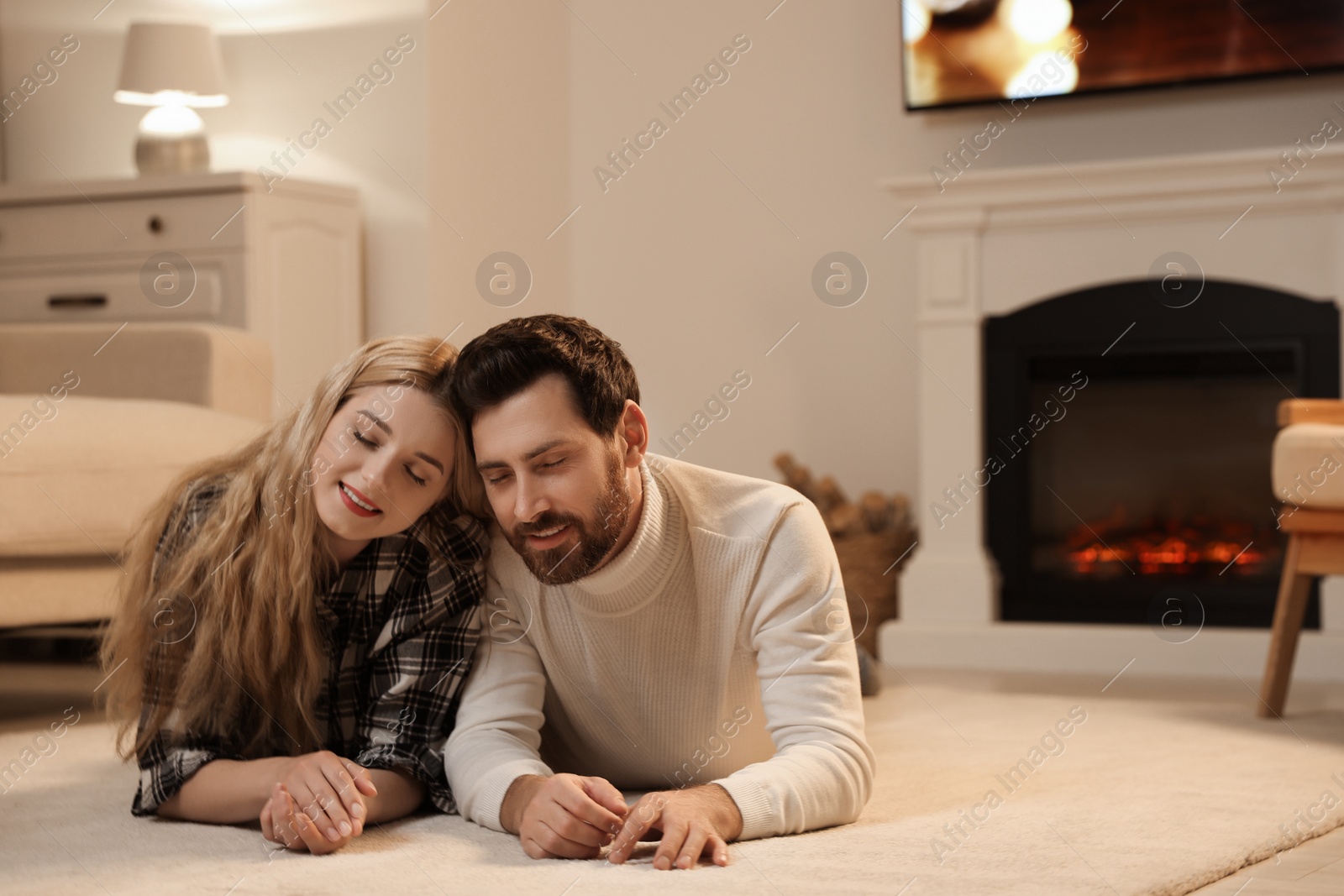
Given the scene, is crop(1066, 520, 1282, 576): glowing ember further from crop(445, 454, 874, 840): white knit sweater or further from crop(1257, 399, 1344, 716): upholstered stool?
crop(445, 454, 874, 840): white knit sweater

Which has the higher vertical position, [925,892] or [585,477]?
[585,477]

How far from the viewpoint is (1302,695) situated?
2.71m

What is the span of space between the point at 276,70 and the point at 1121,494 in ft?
8.22

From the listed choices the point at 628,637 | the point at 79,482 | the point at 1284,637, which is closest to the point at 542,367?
the point at 628,637

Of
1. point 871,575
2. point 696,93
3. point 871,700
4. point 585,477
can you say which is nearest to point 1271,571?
point 871,575

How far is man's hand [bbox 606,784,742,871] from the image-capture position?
1.30 metres

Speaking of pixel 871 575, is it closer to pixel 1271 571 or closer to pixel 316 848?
pixel 1271 571

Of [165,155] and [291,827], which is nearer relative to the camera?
[291,827]

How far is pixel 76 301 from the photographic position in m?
3.39

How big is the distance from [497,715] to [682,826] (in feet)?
1.04

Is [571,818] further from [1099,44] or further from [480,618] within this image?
[1099,44]

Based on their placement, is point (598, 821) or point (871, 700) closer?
point (598, 821)

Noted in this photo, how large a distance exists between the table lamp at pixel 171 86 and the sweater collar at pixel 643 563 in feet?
7.85

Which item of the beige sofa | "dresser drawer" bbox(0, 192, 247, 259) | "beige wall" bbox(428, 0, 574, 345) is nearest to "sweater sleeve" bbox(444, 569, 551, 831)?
the beige sofa
